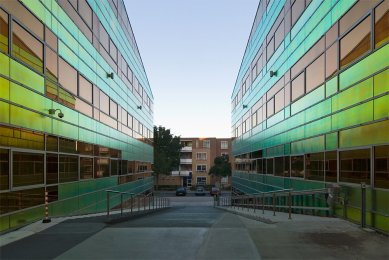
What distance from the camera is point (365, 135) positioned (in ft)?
40.7

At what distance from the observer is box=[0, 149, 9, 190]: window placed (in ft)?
39.5

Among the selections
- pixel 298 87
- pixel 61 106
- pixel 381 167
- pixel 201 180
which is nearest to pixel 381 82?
pixel 381 167

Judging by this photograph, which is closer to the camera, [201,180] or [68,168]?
[68,168]

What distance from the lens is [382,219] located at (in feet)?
35.1

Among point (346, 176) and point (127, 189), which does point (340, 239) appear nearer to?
point (346, 176)

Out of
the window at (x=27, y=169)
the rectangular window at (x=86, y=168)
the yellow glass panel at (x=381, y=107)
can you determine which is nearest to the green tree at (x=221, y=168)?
the rectangular window at (x=86, y=168)

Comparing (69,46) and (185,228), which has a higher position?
(69,46)

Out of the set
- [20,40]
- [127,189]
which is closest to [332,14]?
[20,40]

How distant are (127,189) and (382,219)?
2771 cm

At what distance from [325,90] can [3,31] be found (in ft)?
40.1

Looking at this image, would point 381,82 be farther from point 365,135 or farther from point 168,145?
point 168,145

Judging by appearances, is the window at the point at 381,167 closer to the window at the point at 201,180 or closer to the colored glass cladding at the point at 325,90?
the colored glass cladding at the point at 325,90

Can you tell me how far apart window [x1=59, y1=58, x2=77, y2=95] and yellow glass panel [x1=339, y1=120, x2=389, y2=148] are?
12.3 m

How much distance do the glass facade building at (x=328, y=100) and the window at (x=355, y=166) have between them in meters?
0.03
